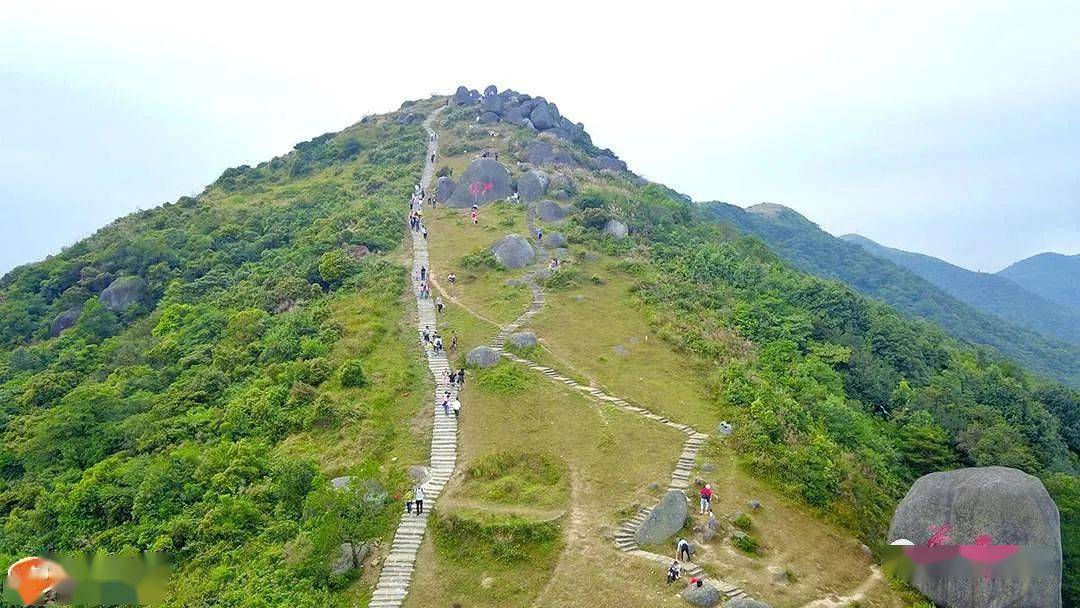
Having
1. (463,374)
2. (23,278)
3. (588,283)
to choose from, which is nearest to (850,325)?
(588,283)

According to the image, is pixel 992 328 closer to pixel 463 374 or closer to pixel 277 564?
Answer: pixel 463 374

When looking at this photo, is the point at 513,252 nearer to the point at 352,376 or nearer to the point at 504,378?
the point at 504,378

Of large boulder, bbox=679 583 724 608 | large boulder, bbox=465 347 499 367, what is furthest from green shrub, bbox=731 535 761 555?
large boulder, bbox=465 347 499 367

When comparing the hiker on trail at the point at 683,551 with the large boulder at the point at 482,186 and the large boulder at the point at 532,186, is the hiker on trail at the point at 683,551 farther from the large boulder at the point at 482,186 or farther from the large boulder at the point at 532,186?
the large boulder at the point at 482,186

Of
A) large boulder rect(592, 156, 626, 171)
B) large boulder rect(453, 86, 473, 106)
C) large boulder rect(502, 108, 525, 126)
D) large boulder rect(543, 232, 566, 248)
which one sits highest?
large boulder rect(453, 86, 473, 106)

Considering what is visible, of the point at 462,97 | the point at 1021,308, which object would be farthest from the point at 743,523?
the point at 1021,308

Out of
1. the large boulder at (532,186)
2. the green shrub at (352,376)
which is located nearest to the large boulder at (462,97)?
the large boulder at (532,186)

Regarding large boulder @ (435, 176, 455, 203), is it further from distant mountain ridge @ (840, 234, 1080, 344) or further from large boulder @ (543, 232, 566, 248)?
distant mountain ridge @ (840, 234, 1080, 344)
